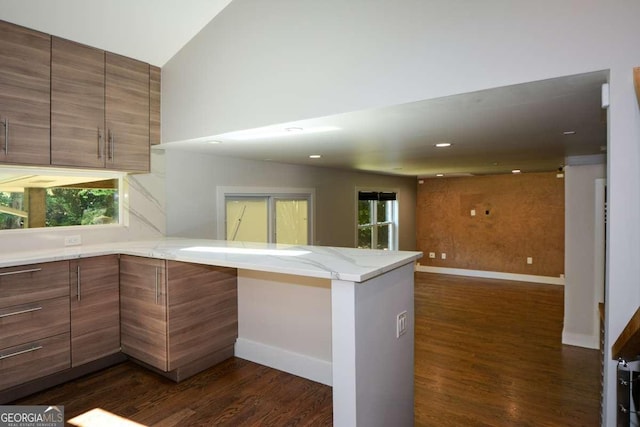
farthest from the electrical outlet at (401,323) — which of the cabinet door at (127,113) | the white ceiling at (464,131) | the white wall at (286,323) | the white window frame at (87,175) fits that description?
the white window frame at (87,175)

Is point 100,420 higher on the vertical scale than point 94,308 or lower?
lower

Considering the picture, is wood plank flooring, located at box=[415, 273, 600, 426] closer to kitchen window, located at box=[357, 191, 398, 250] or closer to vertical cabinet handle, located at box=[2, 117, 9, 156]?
kitchen window, located at box=[357, 191, 398, 250]

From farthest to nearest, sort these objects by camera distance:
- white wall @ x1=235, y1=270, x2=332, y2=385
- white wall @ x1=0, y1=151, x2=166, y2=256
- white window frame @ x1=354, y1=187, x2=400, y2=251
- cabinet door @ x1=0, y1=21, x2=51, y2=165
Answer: white window frame @ x1=354, y1=187, x2=400, y2=251, white wall @ x1=0, y1=151, x2=166, y2=256, white wall @ x1=235, y1=270, x2=332, y2=385, cabinet door @ x1=0, y1=21, x2=51, y2=165

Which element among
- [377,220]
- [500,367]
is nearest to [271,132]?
[500,367]

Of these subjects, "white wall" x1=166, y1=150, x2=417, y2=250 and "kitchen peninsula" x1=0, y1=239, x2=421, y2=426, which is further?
"white wall" x1=166, y1=150, x2=417, y2=250

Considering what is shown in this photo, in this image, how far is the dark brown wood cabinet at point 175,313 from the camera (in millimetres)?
2568

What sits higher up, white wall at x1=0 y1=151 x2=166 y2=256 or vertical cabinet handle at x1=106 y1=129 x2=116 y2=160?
vertical cabinet handle at x1=106 y1=129 x2=116 y2=160

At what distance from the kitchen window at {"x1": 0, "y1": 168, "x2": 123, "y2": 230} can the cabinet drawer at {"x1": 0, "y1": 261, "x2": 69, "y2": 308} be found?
0.60 m

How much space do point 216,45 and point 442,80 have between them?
1769mm

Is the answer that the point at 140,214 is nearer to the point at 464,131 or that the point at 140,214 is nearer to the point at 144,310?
the point at 144,310

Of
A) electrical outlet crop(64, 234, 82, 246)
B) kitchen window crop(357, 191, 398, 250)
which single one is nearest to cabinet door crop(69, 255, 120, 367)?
electrical outlet crop(64, 234, 82, 246)

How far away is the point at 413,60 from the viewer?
1762 millimetres

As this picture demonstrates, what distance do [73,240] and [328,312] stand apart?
2220 millimetres

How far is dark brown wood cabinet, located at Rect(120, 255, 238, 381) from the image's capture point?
101 inches
